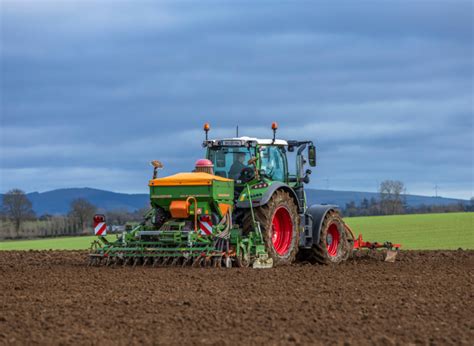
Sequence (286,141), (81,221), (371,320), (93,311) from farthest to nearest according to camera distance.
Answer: (81,221) → (286,141) → (93,311) → (371,320)

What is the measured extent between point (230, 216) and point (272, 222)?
884mm

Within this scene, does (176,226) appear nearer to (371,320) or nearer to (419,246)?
(371,320)

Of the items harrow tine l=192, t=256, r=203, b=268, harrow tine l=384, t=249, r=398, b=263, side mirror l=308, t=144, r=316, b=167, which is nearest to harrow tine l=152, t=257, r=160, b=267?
harrow tine l=192, t=256, r=203, b=268

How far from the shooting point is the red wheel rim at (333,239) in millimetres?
18641

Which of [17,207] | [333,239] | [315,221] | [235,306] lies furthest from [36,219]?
[235,306]

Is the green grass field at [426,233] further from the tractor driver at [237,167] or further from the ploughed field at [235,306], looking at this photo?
the ploughed field at [235,306]

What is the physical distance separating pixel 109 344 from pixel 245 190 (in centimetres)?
853

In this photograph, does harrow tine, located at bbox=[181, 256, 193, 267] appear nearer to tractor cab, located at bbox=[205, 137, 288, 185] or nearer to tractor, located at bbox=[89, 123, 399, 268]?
tractor, located at bbox=[89, 123, 399, 268]

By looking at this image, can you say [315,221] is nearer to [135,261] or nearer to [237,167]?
[237,167]

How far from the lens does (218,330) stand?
28.5 ft

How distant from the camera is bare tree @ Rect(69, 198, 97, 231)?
5472cm

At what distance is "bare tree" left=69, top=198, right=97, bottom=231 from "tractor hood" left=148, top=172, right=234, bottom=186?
128 ft

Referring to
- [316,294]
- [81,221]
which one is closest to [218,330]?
[316,294]

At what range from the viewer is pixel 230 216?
1605 cm
